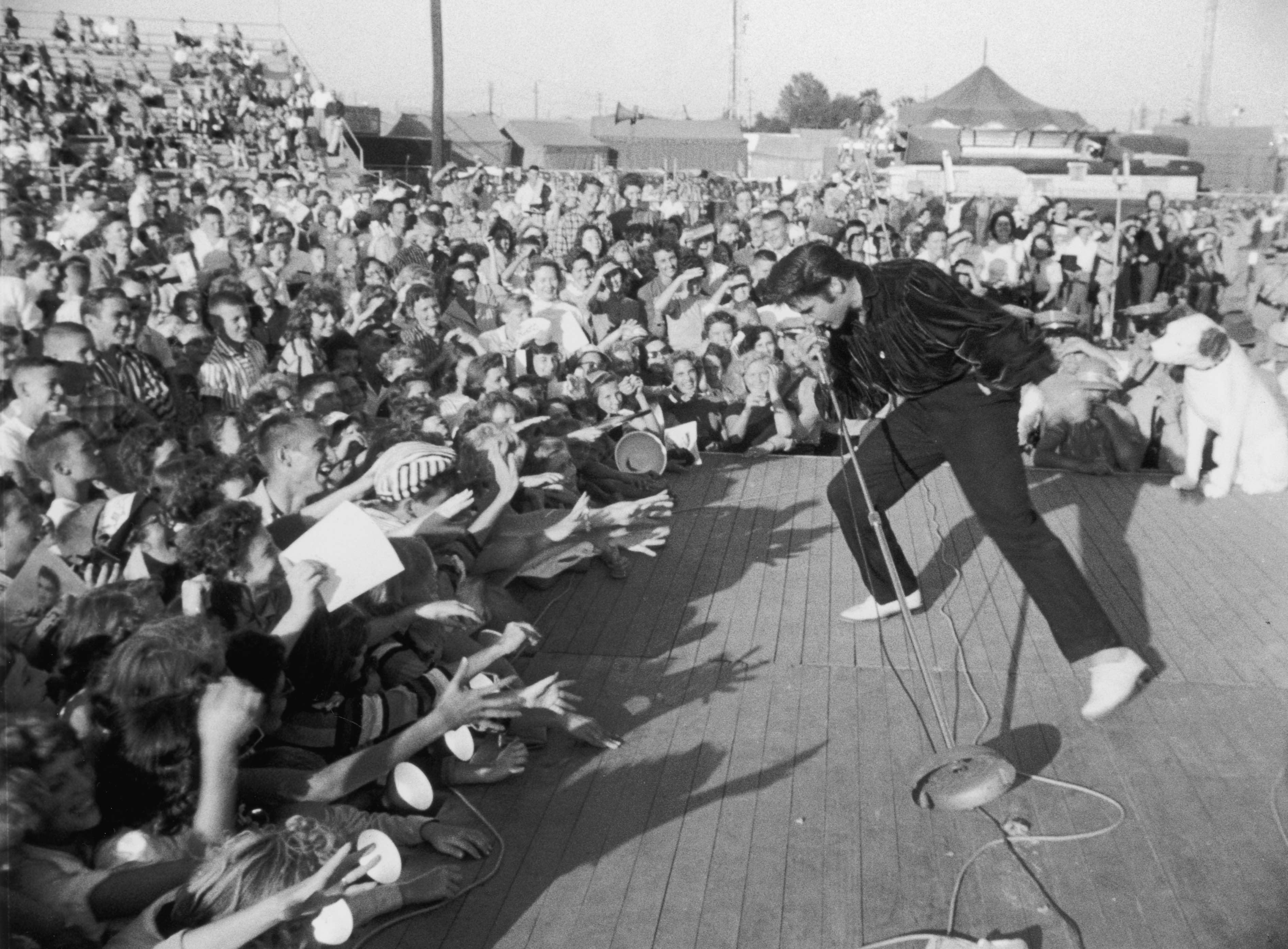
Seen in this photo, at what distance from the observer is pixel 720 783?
13.2 feet

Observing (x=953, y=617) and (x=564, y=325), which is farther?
(x=564, y=325)

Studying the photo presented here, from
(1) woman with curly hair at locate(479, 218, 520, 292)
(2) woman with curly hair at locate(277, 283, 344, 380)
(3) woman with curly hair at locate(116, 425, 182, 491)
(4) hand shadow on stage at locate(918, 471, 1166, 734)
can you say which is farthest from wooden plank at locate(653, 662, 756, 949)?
(1) woman with curly hair at locate(479, 218, 520, 292)

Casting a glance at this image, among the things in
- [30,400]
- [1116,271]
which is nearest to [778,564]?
[30,400]

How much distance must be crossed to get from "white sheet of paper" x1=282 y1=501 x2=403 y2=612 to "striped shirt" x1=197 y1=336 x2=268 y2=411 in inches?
120

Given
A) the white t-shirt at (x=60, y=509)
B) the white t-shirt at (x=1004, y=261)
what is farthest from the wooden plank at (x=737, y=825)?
the white t-shirt at (x=1004, y=261)

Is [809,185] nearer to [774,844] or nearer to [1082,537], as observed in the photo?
[1082,537]

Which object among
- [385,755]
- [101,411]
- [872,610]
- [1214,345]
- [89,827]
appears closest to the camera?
[89,827]

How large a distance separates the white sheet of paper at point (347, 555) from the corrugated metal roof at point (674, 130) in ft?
133

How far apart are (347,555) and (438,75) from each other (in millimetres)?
19666

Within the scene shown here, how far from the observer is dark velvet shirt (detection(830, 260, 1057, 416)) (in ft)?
14.5

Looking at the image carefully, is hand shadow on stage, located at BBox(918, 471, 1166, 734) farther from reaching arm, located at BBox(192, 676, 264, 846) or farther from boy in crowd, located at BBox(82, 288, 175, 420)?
boy in crowd, located at BBox(82, 288, 175, 420)

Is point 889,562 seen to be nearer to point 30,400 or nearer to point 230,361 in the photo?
point 30,400

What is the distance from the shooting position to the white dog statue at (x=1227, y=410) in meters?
6.76

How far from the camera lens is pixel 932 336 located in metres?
4.50
